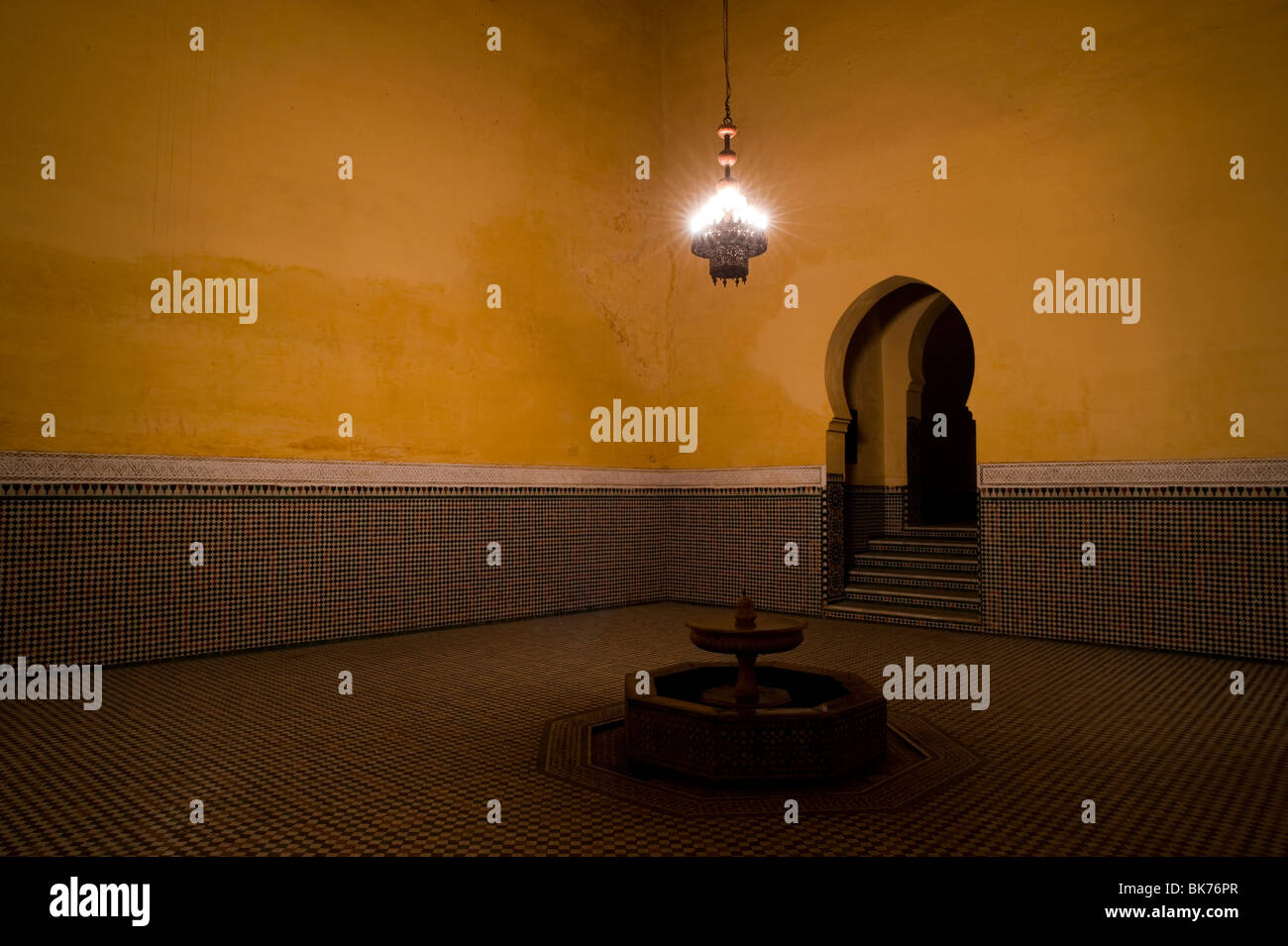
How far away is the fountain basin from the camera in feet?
8.98

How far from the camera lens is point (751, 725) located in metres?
2.76

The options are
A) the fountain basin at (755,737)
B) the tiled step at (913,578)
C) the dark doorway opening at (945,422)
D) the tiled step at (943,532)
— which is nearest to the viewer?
the fountain basin at (755,737)

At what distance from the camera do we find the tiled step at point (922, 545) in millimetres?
6785

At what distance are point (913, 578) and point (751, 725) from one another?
4.14m

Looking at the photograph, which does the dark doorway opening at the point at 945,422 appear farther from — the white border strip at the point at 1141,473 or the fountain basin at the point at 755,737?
the fountain basin at the point at 755,737

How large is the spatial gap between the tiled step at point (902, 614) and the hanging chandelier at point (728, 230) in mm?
2594

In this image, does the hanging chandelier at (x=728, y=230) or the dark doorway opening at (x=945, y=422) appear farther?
the dark doorway opening at (x=945, y=422)

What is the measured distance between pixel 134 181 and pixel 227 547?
2.10 metres

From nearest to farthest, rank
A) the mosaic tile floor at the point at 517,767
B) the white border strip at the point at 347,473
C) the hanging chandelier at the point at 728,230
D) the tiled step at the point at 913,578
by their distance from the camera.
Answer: the mosaic tile floor at the point at 517,767, the white border strip at the point at 347,473, the hanging chandelier at the point at 728,230, the tiled step at the point at 913,578

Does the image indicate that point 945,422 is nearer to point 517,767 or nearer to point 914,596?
point 914,596

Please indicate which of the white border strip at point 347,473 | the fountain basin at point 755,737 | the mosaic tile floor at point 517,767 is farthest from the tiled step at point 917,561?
the fountain basin at point 755,737

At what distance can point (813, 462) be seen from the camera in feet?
21.6
